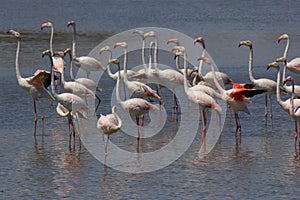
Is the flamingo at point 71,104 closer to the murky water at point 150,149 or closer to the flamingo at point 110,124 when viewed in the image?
the murky water at point 150,149

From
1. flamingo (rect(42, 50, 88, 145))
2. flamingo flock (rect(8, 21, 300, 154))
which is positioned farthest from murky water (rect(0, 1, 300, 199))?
flamingo (rect(42, 50, 88, 145))

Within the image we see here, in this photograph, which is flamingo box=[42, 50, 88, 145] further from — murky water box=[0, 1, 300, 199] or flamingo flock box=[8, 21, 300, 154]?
murky water box=[0, 1, 300, 199]

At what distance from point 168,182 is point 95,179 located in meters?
0.95

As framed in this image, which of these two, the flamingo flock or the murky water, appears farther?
the flamingo flock

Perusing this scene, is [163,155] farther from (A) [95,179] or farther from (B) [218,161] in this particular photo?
(A) [95,179]

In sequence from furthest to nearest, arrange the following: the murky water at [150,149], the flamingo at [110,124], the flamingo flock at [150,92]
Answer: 1. the flamingo flock at [150,92]
2. the flamingo at [110,124]
3. the murky water at [150,149]

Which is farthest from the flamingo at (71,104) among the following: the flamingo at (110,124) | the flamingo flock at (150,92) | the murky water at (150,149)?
the flamingo at (110,124)

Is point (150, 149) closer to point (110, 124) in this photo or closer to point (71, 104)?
point (110, 124)

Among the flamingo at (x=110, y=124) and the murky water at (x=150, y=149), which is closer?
the murky water at (x=150, y=149)

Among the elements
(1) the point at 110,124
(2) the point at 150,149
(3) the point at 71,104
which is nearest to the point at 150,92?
(2) the point at 150,149

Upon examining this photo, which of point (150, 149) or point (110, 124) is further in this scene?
point (150, 149)

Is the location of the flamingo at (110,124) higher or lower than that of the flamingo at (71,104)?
lower

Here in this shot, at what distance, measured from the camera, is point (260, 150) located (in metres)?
10.8

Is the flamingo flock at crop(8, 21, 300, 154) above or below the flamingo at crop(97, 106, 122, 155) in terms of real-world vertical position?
above
